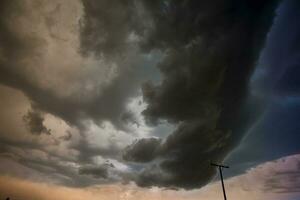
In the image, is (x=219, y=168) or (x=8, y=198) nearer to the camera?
(x=219, y=168)

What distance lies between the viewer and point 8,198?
7275 centimetres

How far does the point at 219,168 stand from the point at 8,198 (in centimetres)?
4854

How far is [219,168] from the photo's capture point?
64625mm

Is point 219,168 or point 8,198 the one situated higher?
point 219,168
